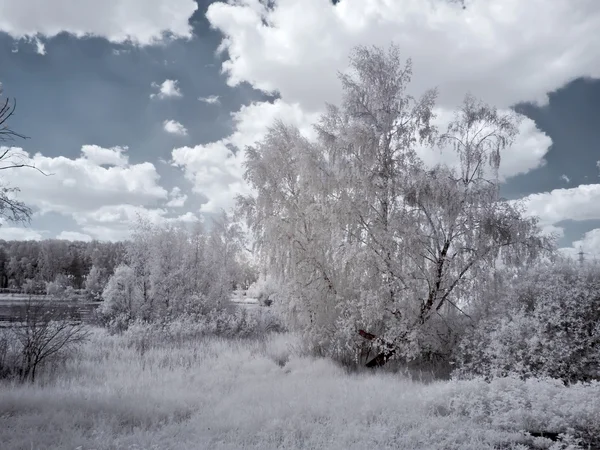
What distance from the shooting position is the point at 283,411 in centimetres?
824

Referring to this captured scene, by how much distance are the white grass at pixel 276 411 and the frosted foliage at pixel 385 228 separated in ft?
6.55

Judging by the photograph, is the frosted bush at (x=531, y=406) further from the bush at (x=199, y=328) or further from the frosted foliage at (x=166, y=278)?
the frosted foliage at (x=166, y=278)

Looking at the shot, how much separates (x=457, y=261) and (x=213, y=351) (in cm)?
901

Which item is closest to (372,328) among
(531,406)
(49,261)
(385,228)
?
(385,228)

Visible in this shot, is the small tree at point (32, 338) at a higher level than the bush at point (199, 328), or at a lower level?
higher

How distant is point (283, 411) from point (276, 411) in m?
0.16

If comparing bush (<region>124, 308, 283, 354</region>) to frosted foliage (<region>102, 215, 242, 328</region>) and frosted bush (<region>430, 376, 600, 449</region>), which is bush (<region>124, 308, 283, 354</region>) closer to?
frosted foliage (<region>102, 215, 242, 328</region>)

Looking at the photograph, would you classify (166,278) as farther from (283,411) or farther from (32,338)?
(283,411)

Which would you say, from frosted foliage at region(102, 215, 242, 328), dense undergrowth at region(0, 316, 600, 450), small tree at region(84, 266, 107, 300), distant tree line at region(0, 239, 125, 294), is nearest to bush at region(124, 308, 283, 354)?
frosted foliage at region(102, 215, 242, 328)

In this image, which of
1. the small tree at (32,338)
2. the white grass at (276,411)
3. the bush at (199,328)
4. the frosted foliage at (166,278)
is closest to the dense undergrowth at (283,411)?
the white grass at (276,411)

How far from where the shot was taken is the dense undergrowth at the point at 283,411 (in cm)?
671

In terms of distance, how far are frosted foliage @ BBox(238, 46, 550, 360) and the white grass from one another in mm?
1998

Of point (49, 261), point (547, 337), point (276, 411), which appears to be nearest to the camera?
point (276, 411)

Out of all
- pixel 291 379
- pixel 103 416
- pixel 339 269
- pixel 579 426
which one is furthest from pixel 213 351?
pixel 579 426
